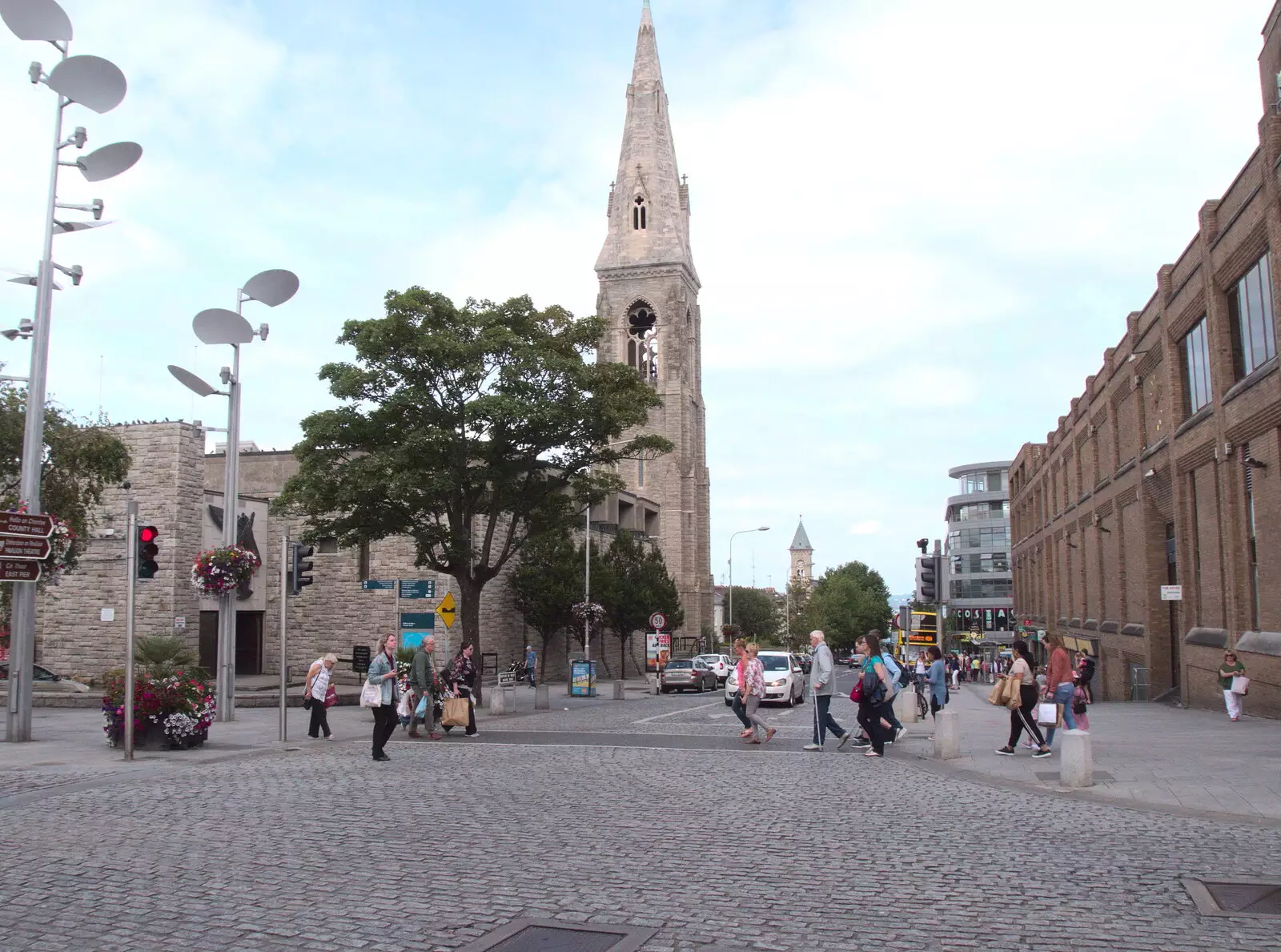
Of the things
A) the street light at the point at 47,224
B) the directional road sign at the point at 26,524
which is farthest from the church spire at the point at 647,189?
the directional road sign at the point at 26,524

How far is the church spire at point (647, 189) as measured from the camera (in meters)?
89.5

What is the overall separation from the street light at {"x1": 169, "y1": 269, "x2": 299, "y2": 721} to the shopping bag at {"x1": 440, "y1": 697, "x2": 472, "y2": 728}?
4712mm

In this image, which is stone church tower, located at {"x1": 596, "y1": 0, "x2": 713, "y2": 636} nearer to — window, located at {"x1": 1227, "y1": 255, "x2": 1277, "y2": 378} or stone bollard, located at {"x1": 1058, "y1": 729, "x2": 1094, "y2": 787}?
window, located at {"x1": 1227, "y1": 255, "x2": 1277, "y2": 378}

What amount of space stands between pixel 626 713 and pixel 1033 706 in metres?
13.3

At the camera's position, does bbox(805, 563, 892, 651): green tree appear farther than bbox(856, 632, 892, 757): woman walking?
Yes

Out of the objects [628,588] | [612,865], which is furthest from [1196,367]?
[628,588]

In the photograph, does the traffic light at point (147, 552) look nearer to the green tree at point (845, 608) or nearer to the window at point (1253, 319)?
the window at point (1253, 319)

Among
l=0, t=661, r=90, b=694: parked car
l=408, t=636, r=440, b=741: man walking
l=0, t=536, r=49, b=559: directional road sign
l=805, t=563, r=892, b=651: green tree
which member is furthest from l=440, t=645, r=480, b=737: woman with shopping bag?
l=805, t=563, r=892, b=651: green tree

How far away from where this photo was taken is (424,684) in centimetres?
1888

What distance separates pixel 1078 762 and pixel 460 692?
10.8 meters

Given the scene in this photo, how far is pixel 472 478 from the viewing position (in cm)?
2917

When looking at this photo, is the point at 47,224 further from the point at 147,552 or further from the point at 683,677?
the point at 683,677

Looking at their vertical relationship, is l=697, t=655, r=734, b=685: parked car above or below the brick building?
below

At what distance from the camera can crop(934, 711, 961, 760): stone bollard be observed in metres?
15.9
